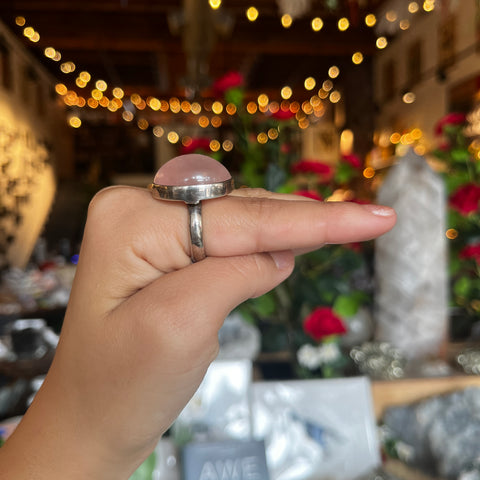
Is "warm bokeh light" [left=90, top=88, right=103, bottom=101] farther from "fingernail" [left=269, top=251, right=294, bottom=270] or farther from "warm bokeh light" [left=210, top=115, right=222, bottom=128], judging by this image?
"fingernail" [left=269, top=251, right=294, bottom=270]

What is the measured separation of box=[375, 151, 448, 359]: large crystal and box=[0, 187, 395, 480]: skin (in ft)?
2.22

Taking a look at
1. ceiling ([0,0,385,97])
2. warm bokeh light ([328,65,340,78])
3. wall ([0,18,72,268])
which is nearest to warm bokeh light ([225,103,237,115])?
ceiling ([0,0,385,97])

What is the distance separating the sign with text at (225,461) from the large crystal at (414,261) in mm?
443

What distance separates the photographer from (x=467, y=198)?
948 mm

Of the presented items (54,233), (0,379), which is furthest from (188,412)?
(54,233)

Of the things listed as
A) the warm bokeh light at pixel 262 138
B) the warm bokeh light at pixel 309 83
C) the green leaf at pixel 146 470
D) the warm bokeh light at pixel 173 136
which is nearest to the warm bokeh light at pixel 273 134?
the warm bokeh light at pixel 262 138

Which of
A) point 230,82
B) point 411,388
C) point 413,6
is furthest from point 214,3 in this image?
point 411,388

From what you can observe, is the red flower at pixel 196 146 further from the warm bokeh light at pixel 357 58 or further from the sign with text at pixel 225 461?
the warm bokeh light at pixel 357 58

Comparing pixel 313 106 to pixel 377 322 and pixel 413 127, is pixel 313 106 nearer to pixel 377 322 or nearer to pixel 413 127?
pixel 413 127

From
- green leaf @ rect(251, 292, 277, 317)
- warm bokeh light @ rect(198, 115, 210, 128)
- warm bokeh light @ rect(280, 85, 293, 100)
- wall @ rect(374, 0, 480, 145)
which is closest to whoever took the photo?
green leaf @ rect(251, 292, 277, 317)

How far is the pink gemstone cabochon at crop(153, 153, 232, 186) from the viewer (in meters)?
0.33

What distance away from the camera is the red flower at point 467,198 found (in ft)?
3.09

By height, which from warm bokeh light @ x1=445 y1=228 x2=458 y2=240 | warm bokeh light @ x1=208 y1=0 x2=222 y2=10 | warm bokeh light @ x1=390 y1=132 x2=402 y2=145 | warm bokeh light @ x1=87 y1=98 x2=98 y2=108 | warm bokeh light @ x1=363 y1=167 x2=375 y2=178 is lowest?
warm bokeh light @ x1=445 y1=228 x2=458 y2=240

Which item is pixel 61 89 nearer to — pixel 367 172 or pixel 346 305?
pixel 367 172
